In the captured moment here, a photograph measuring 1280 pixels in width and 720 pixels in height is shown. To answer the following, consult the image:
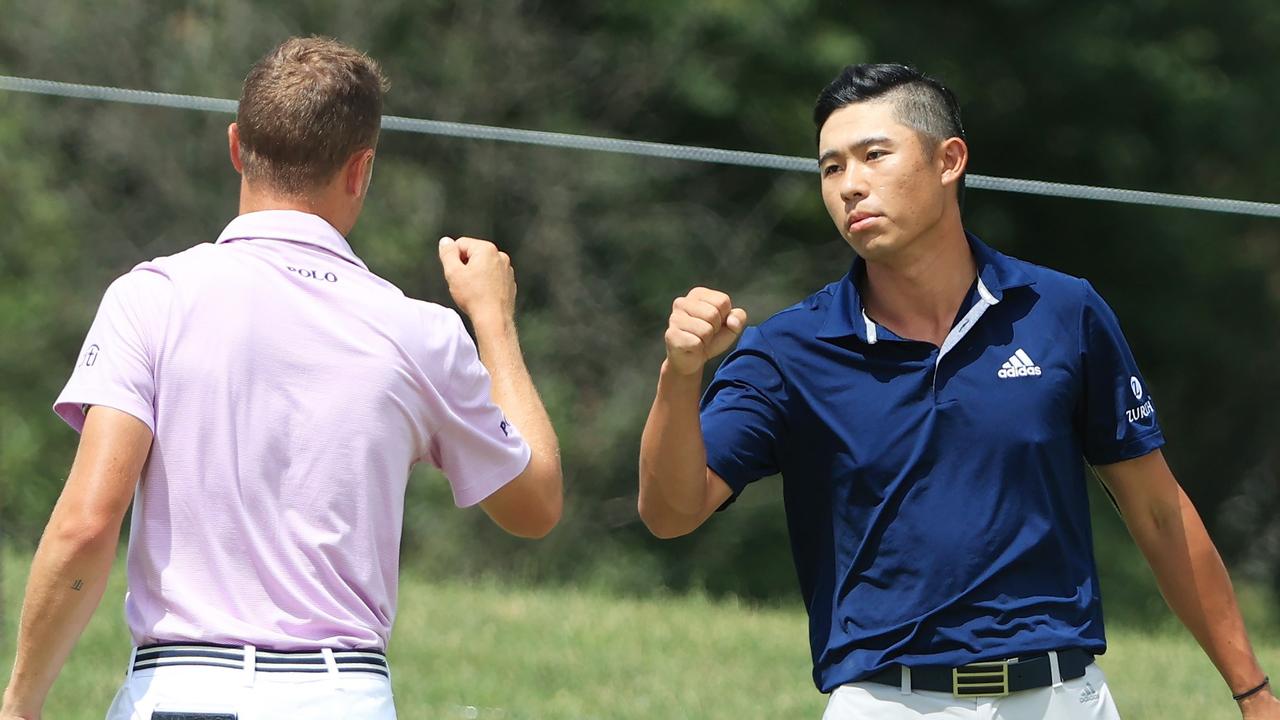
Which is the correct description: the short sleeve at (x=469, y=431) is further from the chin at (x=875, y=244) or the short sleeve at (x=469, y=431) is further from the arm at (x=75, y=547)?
the chin at (x=875, y=244)

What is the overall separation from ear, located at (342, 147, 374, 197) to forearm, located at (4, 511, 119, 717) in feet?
2.05

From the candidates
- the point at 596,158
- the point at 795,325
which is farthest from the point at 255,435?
the point at 596,158

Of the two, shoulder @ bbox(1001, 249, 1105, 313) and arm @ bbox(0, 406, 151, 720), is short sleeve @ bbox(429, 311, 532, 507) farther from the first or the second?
shoulder @ bbox(1001, 249, 1105, 313)

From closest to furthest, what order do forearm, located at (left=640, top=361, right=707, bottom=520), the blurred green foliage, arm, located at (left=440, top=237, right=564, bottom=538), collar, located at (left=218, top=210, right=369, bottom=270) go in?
collar, located at (left=218, top=210, right=369, bottom=270)
arm, located at (left=440, top=237, right=564, bottom=538)
forearm, located at (left=640, top=361, right=707, bottom=520)
the blurred green foliage

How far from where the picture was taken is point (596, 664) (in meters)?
6.78

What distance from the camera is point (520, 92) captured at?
14.3 metres

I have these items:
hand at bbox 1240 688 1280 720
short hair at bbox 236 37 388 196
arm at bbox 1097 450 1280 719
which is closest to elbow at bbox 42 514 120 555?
short hair at bbox 236 37 388 196

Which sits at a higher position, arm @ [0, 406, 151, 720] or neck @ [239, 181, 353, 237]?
neck @ [239, 181, 353, 237]

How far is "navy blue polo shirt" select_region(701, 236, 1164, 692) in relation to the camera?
9.65ft

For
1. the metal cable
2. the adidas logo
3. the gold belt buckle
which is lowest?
the gold belt buckle

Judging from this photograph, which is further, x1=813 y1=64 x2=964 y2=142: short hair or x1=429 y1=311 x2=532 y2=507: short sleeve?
x1=813 y1=64 x2=964 y2=142: short hair

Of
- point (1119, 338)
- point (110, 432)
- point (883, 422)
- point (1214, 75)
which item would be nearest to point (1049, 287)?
point (1119, 338)

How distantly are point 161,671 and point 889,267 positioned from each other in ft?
4.85

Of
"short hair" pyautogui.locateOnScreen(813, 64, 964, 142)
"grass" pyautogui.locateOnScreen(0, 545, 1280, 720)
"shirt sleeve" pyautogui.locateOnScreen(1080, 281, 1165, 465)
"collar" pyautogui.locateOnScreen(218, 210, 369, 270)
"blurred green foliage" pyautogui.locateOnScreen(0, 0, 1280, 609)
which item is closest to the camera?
"collar" pyautogui.locateOnScreen(218, 210, 369, 270)
